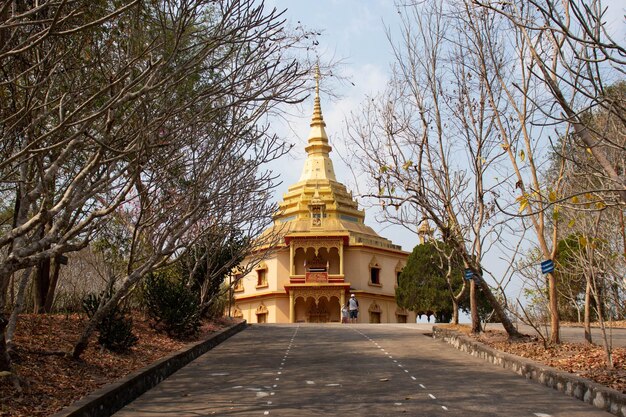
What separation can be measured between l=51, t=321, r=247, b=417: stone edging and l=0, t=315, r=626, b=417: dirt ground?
0.27 metres

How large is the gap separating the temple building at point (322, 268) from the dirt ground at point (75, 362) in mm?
28397

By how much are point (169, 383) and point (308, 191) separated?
123ft

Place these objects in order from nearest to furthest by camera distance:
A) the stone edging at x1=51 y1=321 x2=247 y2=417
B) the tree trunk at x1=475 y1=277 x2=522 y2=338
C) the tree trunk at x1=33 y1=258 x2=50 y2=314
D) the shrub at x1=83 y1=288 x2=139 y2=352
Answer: the stone edging at x1=51 y1=321 x2=247 y2=417 → the shrub at x1=83 y1=288 x2=139 y2=352 → the tree trunk at x1=475 y1=277 x2=522 y2=338 → the tree trunk at x1=33 y1=258 x2=50 y2=314

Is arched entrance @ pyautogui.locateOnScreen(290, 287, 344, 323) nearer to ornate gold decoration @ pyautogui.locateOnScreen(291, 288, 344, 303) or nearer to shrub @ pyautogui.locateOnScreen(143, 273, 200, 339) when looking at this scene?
ornate gold decoration @ pyautogui.locateOnScreen(291, 288, 344, 303)

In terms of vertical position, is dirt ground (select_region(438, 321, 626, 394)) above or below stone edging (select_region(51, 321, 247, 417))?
above

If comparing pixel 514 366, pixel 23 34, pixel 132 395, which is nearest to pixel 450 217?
pixel 514 366

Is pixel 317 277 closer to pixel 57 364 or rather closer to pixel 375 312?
pixel 375 312

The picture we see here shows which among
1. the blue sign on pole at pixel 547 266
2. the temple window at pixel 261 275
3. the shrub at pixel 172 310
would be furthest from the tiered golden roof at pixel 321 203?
the blue sign on pole at pixel 547 266

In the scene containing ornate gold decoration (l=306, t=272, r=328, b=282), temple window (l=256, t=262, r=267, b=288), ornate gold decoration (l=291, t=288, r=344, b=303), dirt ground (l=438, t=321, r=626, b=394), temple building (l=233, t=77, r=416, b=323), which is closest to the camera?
dirt ground (l=438, t=321, r=626, b=394)

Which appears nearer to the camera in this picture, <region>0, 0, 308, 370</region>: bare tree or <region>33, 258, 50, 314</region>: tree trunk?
<region>0, 0, 308, 370</region>: bare tree

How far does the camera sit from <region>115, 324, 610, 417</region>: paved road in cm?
889

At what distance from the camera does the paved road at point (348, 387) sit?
8891mm

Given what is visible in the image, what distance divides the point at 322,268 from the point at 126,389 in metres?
36.8

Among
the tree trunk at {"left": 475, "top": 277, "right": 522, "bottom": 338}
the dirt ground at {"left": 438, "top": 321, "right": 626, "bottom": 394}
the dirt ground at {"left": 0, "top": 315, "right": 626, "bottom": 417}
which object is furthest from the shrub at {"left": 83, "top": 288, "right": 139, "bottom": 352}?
the tree trunk at {"left": 475, "top": 277, "right": 522, "bottom": 338}
